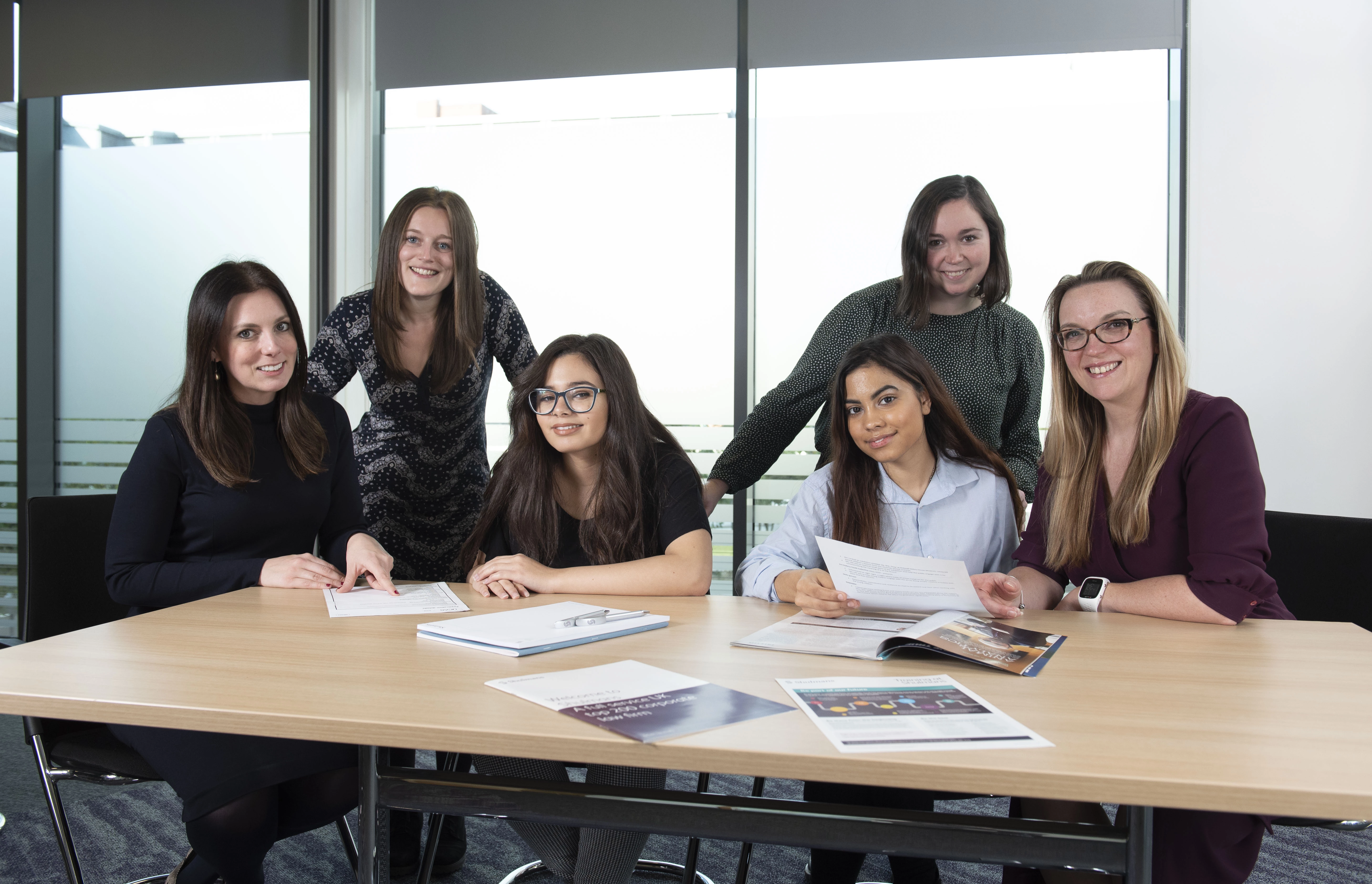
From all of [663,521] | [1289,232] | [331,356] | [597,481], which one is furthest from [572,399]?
[1289,232]

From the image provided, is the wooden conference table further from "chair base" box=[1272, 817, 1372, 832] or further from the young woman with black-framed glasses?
the young woman with black-framed glasses

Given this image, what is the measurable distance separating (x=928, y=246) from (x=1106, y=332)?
79 cm

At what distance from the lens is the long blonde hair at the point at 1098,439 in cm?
183

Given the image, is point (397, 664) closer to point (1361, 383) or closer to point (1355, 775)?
point (1355, 775)

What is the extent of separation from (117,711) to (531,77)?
3.43 meters

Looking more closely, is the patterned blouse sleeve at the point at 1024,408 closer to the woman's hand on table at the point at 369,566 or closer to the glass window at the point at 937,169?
the glass window at the point at 937,169

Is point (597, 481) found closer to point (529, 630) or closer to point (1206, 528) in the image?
point (529, 630)

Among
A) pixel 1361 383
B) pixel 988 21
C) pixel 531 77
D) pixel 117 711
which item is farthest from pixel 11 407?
pixel 1361 383

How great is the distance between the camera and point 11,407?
3.44m

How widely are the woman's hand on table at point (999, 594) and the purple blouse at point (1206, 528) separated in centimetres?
25

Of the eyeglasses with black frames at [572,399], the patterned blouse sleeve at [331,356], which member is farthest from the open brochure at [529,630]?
the patterned blouse sleeve at [331,356]

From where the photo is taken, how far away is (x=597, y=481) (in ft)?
7.33

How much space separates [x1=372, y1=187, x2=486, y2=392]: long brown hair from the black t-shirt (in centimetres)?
56

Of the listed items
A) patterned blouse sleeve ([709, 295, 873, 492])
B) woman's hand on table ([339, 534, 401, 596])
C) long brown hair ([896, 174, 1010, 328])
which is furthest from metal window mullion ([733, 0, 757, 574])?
woman's hand on table ([339, 534, 401, 596])
